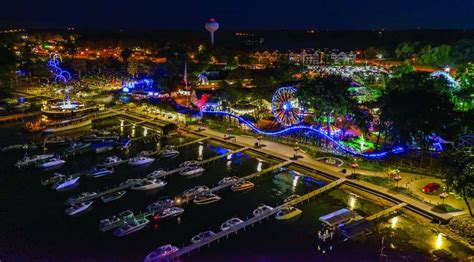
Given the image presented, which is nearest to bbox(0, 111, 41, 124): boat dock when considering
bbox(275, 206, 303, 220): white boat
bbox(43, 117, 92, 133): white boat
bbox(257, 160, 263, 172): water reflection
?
bbox(43, 117, 92, 133): white boat

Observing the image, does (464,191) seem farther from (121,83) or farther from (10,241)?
(121,83)

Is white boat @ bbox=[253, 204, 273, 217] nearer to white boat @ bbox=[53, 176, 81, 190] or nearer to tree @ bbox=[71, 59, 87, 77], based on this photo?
white boat @ bbox=[53, 176, 81, 190]

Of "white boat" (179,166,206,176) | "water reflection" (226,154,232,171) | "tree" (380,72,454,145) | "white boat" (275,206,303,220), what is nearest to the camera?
"white boat" (275,206,303,220)

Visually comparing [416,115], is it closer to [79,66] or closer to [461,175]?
[461,175]

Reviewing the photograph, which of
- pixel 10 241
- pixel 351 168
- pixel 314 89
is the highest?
pixel 314 89

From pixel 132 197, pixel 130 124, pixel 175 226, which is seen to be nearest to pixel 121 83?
pixel 130 124

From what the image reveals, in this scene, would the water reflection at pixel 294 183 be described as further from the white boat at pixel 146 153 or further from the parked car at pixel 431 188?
the white boat at pixel 146 153
